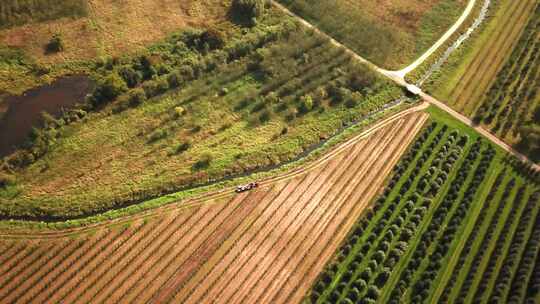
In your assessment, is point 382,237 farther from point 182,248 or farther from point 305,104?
point 182,248

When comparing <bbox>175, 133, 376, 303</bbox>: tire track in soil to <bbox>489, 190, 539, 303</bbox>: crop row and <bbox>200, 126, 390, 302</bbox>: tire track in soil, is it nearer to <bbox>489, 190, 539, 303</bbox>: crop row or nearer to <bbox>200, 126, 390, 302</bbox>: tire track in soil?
<bbox>200, 126, 390, 302</bbox>: tire track in soil

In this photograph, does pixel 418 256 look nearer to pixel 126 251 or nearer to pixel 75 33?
pixel 126 251

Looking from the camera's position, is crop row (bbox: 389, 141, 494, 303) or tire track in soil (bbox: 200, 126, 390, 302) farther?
crop row (bbox: 389, 141, 494, 303)

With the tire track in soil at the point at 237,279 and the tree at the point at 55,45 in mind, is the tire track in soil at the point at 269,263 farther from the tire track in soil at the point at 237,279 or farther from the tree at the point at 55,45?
the tree at the point at 55,45

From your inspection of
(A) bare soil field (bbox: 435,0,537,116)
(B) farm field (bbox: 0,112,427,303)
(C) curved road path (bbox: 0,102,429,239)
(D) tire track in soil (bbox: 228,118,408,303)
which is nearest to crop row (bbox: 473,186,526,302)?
(B) farm field (bbox: 0,112,427,303)

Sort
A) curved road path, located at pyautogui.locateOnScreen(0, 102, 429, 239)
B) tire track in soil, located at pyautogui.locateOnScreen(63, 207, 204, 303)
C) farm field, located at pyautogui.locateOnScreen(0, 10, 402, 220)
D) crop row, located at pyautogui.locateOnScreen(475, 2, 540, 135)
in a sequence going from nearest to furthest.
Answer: tire track in soil, located at pyautogui.locateOnScreen(63, 207, 204, 303) → curved road path, located at pyautogui.locateOnScreen(0, 102, 429, 239) → farm field, located at pyautogui.locateOnScreen(0, 10, 402, 220) → crop row, located at pyautogui.locateOnScreen(475, 2, 540, 135)
